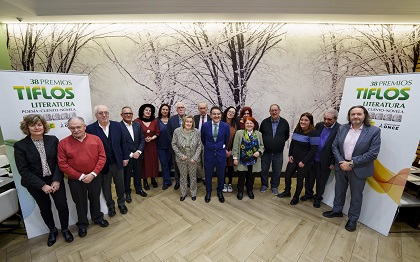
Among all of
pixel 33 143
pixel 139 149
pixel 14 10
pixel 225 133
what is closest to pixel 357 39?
pixel 225 133

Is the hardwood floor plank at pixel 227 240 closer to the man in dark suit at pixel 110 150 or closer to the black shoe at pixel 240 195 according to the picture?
the black shoe at pixel 240 195

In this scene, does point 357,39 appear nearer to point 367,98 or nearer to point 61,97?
point 367,98

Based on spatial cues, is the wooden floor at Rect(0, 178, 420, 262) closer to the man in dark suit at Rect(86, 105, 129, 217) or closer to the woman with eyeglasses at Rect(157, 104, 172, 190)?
the man in dark suit at Rect(86, 105, 129, 217)

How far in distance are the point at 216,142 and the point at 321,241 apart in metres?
1.96

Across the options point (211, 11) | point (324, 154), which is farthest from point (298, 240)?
point (211, 11)

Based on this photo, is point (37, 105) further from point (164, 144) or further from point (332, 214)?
point (332, 214)

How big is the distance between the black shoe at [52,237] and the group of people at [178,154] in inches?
0.5

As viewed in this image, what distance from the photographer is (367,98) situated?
2732 millimetres

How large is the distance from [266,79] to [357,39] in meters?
2.04

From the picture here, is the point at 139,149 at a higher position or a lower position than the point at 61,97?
lower

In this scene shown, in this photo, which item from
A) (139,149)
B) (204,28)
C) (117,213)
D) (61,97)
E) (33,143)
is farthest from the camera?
(204,28)

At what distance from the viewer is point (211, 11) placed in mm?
3189

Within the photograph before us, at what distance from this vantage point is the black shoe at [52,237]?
7.59 feet

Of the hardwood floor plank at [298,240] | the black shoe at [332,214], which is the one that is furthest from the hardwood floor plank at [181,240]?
the black shoe at [332,214]
